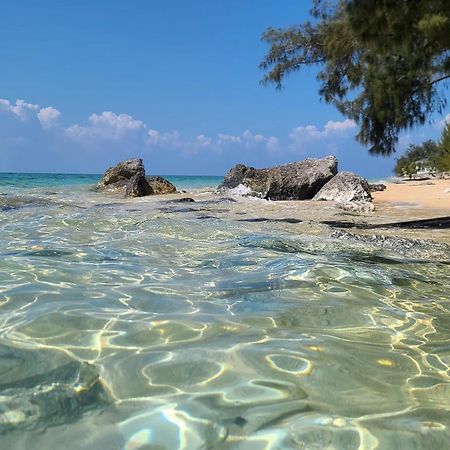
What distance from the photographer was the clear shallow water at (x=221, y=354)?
4.34 ft

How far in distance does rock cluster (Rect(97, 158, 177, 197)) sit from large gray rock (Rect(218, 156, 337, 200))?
286cm

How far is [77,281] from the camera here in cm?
290

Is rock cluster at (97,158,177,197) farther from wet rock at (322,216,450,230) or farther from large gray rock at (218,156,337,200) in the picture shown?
wet rock at (322,216,450,230)

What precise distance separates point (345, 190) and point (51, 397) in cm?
1125

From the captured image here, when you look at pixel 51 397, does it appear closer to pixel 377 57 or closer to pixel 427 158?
pixel 377 57

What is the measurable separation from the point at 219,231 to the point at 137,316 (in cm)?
323

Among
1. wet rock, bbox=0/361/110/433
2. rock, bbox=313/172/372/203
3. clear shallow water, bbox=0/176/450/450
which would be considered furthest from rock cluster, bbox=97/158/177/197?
wet rock, bbox=0/361/110/433

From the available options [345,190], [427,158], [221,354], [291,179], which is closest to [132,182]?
[291,179]

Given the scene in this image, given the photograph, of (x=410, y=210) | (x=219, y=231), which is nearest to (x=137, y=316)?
(x=219, y=231)

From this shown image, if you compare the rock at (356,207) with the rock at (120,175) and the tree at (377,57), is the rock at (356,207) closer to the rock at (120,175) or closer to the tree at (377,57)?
the tree at (377,57)

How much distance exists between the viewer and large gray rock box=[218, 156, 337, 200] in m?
13.1

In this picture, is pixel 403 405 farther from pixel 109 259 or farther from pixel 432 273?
pixel 109 259

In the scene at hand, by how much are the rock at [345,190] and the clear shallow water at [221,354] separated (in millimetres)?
8326

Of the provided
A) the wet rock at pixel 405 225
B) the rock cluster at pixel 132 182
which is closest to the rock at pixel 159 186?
the rock cluster at pixel 132 182
